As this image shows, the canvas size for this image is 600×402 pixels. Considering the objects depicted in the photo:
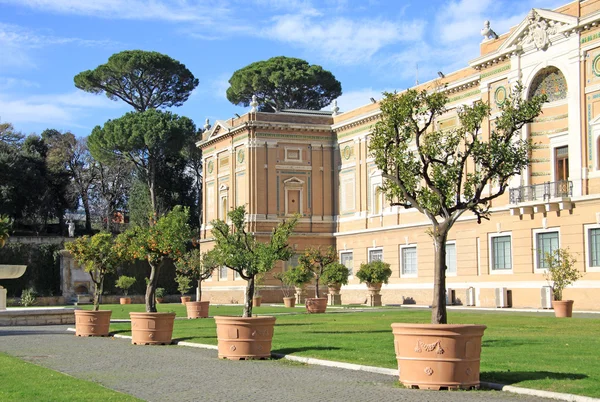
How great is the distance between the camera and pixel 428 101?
15844 mm

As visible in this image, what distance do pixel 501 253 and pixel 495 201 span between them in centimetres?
245

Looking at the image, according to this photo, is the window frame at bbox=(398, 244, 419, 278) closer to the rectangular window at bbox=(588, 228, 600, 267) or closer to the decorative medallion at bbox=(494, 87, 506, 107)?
the decorative medallion at bbox=(494, 87, 506, 107)

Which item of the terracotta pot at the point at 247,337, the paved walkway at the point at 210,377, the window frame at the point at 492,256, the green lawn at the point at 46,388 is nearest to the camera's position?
the green lawn at the point at 46,388

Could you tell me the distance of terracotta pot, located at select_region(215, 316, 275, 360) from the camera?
16531 mm

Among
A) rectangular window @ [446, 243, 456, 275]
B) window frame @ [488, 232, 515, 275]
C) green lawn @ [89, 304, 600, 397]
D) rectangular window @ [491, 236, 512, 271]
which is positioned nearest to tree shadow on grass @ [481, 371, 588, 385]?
green lawn @ [89, 304, 600, 397]

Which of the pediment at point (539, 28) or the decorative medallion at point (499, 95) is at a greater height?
the pediment at point (539, 28)

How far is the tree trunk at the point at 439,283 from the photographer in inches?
531

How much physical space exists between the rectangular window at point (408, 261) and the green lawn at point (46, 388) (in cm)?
3482

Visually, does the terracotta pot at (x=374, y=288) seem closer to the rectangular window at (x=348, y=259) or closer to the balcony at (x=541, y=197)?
the balcony at (x=541, y=197)

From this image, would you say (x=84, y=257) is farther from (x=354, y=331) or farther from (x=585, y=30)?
(x=585, y=30)

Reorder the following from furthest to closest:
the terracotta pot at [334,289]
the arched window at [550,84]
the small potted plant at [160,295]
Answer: the small potted plant at [160,295], the terracotta pot at [334,289], the arched window at [550,84]

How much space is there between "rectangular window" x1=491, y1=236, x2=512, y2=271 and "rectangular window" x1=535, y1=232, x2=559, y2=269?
6.56ft

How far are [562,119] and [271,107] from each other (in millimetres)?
42523

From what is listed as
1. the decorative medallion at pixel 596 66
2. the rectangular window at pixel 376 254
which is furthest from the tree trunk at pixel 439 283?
the rectangular window at pixel 376 254
